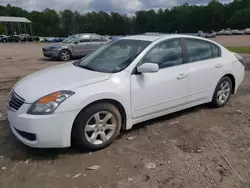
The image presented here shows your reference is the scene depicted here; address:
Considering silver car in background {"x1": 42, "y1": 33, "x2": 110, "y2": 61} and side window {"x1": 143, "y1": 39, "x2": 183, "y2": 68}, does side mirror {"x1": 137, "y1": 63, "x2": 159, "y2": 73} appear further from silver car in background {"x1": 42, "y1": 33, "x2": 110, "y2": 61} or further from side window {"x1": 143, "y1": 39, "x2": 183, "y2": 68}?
silver car in background {"x1": 42, "y1": 33, "x2": 110, "y2": 61}

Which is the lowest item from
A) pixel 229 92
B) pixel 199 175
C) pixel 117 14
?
pixel 199 175

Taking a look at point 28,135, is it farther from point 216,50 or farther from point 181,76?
point 216,50

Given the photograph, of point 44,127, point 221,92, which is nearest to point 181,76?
point 221,92

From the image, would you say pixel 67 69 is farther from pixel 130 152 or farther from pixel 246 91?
pixel 246 91

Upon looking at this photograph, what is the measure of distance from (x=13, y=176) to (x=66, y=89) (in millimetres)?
1192

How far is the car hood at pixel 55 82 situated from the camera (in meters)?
3.22

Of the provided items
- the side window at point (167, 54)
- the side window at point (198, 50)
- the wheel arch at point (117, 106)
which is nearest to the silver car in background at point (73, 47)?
the side window at point (198, 50)

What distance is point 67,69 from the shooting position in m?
4.07

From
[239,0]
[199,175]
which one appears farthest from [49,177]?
[239,0]

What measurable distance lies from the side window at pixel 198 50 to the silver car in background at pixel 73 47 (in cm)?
1012

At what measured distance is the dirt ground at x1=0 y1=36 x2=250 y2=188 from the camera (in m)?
2.82

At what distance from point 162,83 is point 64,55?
1066 cm

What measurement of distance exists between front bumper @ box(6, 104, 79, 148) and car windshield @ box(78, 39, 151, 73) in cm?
101

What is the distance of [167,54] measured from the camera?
414cm
